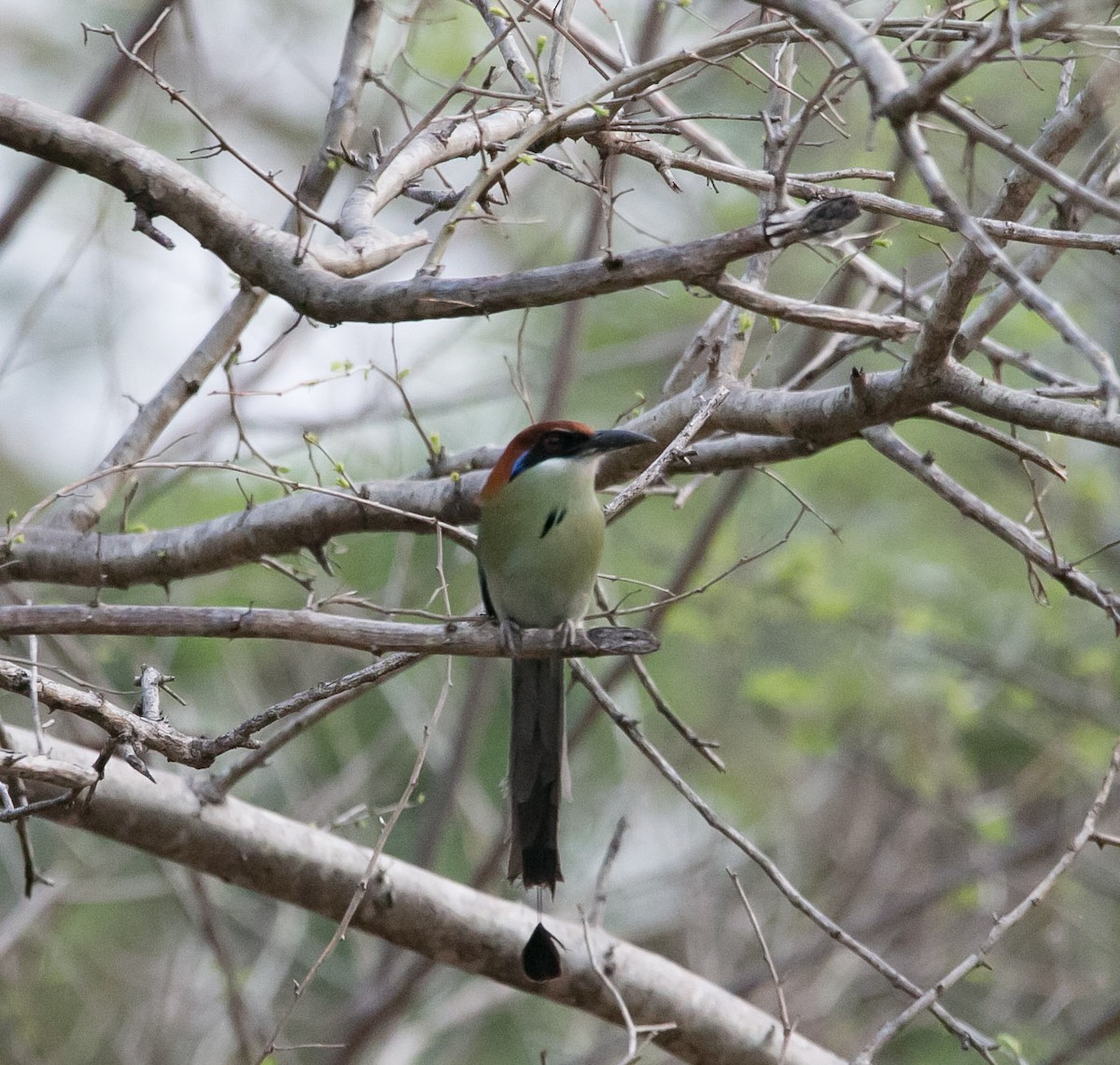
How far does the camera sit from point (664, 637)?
7.51 meters

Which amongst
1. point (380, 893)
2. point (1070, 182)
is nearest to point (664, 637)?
point (380, 893)

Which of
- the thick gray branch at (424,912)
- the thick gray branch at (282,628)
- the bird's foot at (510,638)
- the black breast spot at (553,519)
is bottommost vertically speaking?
the thick gray branch at (424,912)

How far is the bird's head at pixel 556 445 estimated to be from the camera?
10.6ft

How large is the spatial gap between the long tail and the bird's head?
509mm

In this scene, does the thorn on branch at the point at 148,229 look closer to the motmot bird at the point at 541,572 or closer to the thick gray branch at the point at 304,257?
the thick gray branch at the point at 304,257

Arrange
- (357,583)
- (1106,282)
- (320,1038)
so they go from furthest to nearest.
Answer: (357,583) < (1106,282) < (320,1038)

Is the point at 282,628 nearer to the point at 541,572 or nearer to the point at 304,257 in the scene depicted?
the point at 304,257

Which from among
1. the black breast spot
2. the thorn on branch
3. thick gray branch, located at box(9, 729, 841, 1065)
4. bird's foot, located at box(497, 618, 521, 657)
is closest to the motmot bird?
the black breast spot

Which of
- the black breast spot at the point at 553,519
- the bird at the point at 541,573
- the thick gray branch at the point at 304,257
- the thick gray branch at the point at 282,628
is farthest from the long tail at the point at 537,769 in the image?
the thick gray branch at the point at 304,257

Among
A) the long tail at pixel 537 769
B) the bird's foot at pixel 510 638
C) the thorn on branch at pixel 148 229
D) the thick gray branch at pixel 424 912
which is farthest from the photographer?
the thick gray branch at pixel 424 912

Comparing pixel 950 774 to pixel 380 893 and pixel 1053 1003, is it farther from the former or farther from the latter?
pixel 380 893

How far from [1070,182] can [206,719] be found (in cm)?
674

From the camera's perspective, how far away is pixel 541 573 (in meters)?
3.21

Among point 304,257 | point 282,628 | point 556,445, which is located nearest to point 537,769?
point 556,445
